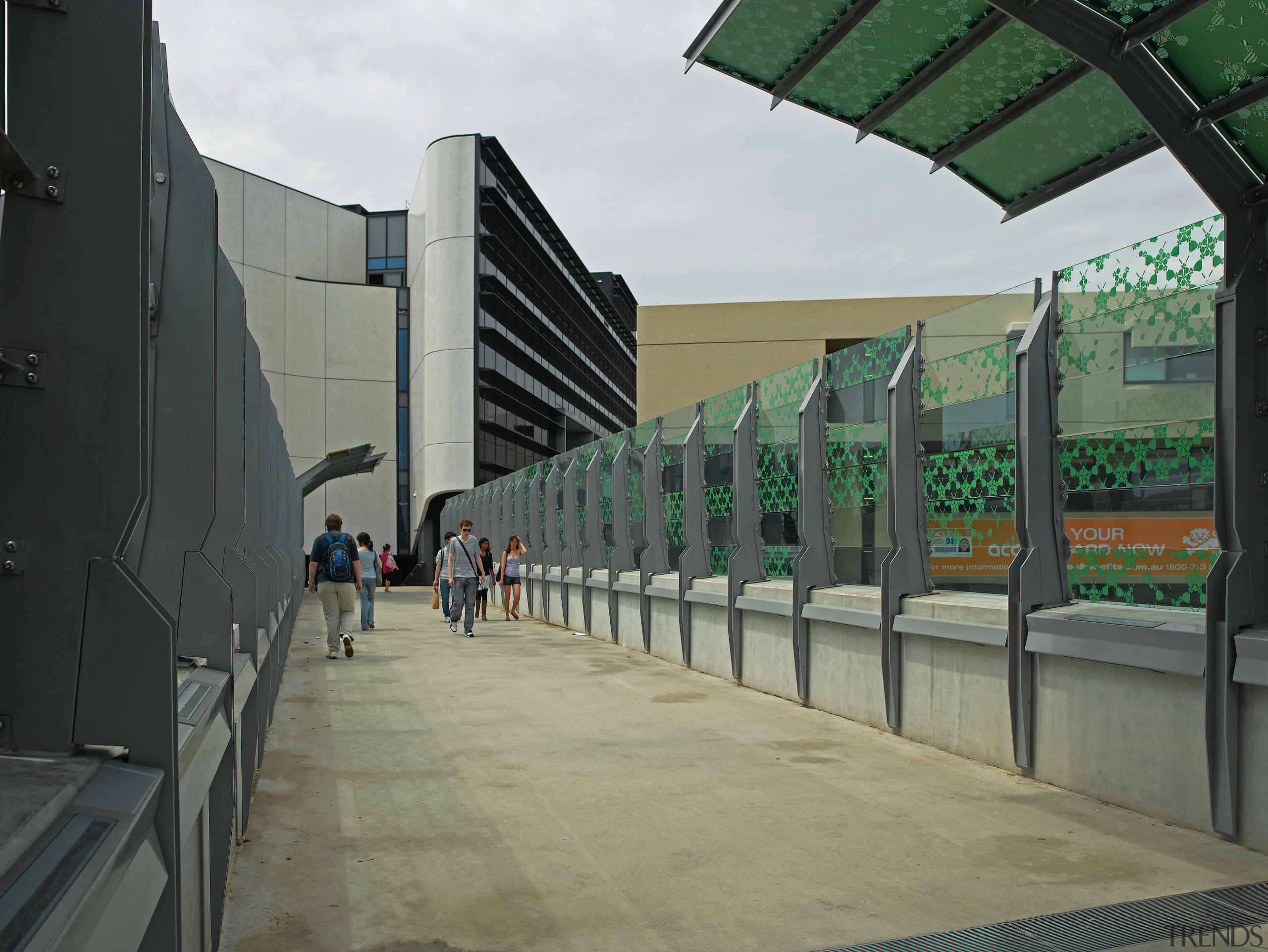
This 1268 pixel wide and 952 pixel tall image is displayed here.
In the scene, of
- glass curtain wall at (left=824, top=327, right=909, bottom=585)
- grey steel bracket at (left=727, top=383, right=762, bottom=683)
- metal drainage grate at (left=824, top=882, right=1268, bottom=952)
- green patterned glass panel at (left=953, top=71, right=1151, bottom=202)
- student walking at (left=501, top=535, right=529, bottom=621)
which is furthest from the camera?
student walking at (left=501, top=535, right=529, bottom=621)

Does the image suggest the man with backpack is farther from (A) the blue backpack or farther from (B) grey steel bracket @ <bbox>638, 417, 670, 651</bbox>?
(B) grey steel bracket @ <bbox>638, 417, 670, 651</bbox>

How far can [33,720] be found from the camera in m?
2.46

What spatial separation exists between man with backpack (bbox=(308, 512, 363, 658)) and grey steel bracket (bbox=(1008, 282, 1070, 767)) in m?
9.31

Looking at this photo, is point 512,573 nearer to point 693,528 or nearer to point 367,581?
point 367,581

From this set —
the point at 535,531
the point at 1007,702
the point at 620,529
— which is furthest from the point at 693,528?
the point at 535,531

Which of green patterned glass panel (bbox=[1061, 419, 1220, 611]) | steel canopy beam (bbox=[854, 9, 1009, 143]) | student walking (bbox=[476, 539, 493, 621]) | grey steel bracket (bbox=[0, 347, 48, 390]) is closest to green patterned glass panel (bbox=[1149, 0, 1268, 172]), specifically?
steel canopy beam (bbox=[854, 9, 1009, 143])

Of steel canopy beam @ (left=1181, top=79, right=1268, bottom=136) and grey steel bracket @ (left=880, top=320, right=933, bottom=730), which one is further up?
steel canopy beam @ (left=1181, top=79, right=1268, bottom=136)

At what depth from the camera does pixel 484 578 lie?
1936 centimetres

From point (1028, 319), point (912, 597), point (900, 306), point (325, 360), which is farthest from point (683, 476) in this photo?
point (325, 360)

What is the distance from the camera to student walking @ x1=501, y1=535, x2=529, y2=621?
71.9ft

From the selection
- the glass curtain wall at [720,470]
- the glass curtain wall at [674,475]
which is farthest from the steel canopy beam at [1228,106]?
the glass curtain wall at [674,475]

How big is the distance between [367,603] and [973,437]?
13.8m

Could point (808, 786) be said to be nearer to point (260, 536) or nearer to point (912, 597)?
point (912, 597)

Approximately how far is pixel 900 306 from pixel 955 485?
2487cm
